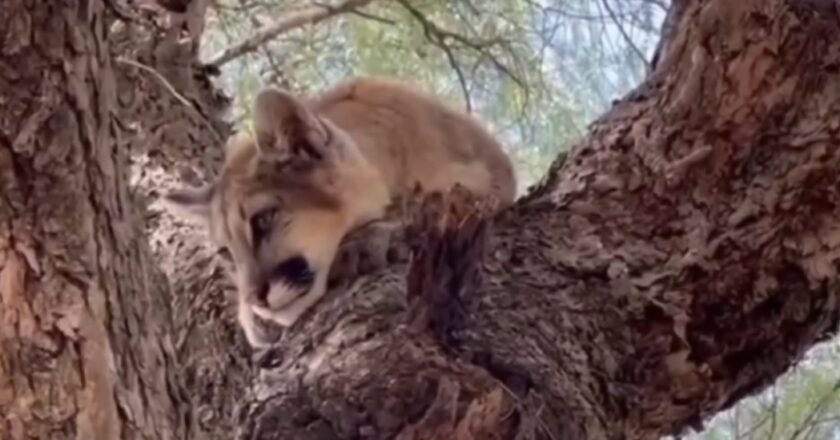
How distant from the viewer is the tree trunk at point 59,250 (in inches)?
42.2

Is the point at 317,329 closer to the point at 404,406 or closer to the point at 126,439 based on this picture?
the point at 404,406

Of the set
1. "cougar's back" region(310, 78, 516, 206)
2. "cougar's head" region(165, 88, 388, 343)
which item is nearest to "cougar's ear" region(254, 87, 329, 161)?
"cougar's head" region(165, 88, 388, 343)

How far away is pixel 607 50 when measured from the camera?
2.19 m

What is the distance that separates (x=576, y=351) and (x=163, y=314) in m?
0.47

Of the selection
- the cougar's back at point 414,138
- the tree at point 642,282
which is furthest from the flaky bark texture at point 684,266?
the cougar's back at point 414,138

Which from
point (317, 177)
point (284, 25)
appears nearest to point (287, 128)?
point (317, 177)

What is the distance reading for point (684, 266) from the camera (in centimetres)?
155

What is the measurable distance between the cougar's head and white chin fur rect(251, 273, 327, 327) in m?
0.04

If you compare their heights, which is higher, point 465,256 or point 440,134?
point 440,134

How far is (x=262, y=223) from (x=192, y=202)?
107 mm

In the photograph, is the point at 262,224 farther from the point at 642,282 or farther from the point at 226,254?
the point at 642,282

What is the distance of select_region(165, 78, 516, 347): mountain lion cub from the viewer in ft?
5.90

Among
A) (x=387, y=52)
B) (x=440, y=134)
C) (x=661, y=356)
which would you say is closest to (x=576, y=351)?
(x=661, y=356)

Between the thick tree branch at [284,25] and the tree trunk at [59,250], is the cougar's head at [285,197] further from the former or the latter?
the tree trunk at [59,250]
